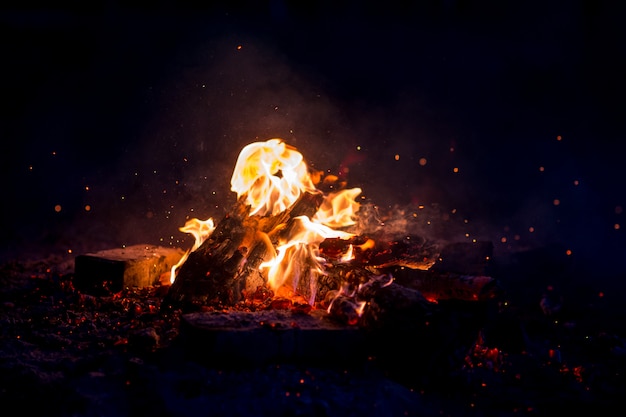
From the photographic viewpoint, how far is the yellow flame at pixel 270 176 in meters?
5.44

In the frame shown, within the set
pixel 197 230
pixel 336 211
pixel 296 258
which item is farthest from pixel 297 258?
pixel 197 230

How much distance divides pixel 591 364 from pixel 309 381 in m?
2.90

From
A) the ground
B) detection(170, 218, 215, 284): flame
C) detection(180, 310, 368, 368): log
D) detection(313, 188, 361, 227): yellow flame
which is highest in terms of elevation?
detection(313, 188, 361, 227): yellow flame

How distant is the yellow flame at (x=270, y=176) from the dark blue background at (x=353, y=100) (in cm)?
A: 311

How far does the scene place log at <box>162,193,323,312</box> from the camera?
14.6 ft

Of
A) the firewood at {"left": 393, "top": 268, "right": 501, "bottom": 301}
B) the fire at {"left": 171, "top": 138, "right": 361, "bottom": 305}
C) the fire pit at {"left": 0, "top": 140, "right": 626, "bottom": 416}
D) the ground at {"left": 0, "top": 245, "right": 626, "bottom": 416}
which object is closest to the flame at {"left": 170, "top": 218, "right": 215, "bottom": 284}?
the fire at {"left": 171, "top": 138, "right": 361, "bottom": 305}

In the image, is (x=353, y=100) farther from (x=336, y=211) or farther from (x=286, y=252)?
(x=286, y=252)

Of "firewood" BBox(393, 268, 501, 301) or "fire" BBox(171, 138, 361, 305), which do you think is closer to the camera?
"firewood" BBox(393, 268, 501, 301)

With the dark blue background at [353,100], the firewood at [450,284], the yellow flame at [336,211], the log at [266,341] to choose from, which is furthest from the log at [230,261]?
the dark blue background at [353,100]

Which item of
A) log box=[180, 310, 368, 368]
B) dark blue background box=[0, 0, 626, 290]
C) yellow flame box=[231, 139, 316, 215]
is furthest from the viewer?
dark blue background box=[0, 0, 626, 290]

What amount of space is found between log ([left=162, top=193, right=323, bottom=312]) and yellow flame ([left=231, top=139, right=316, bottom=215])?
20 centimetres

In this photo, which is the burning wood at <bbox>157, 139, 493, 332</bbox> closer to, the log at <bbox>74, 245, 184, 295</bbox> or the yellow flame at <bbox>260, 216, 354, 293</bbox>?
the yellow flame at <bbox>260, 216, 354, 293</bbox>

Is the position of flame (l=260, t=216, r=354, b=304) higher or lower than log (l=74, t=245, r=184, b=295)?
higher

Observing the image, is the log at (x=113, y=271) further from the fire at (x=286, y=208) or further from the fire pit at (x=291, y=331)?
the fire at (x=286, y=208)
